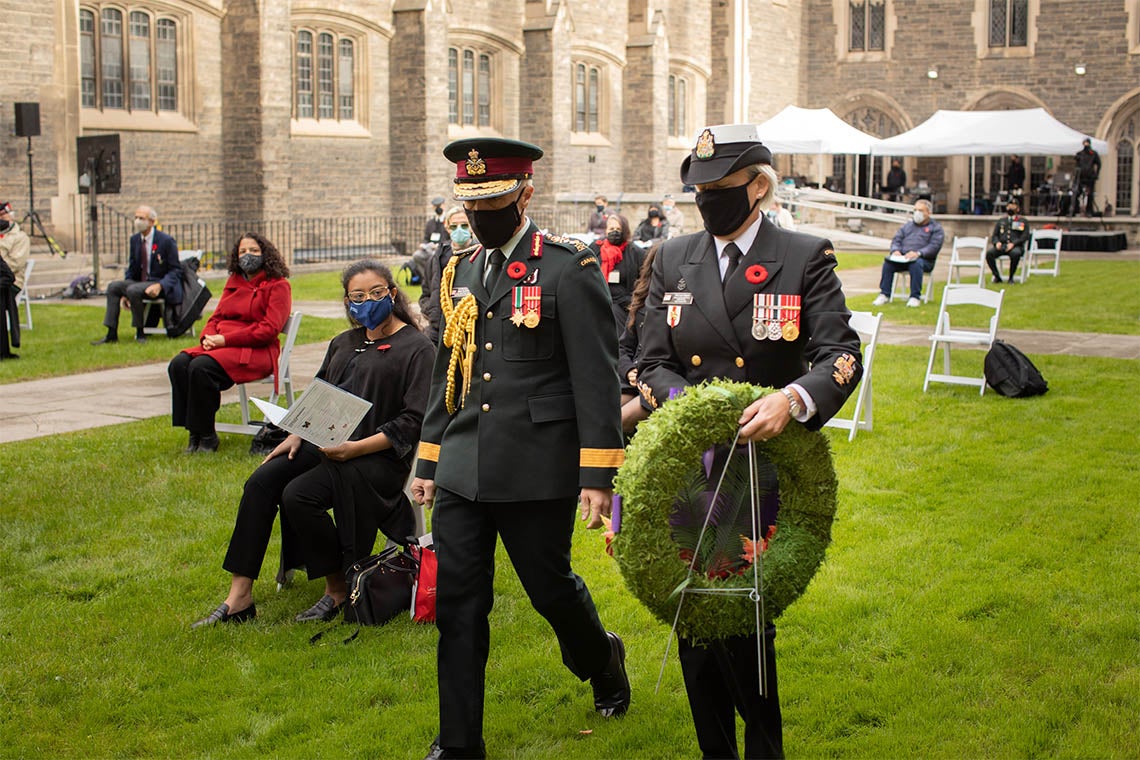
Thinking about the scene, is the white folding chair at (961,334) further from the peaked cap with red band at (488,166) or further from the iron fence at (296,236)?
the iron fence at (296,236)

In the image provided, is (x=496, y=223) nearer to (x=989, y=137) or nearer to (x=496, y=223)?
(x=496, y=223)

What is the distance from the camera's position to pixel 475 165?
406 centimetres

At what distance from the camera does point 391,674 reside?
5.06 metres

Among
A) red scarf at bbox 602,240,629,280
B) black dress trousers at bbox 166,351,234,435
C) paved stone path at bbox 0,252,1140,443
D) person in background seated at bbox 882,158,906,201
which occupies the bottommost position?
paved stone path at bbox 0,252,1140,443

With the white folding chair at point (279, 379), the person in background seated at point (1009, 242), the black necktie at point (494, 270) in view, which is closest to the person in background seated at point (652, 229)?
the person in background seated at point (1009, 242)

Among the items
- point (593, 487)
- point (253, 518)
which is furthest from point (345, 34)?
point (593, 487)

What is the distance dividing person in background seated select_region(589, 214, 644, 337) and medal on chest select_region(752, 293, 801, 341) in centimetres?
666

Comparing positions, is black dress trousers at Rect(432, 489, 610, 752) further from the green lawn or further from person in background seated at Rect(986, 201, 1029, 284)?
person in background seated at Rect(986, 201, 1029, 284)

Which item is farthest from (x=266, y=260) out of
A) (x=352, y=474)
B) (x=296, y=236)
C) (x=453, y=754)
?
(x=296, y=236)

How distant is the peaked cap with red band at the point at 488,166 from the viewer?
13.3 ft

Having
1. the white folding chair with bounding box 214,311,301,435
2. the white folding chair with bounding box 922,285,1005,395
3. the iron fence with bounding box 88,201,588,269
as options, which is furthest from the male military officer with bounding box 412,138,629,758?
the iron fence with bounding box 88,201,588,269

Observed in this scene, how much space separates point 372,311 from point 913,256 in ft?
47.9

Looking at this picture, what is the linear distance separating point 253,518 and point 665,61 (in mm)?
35661

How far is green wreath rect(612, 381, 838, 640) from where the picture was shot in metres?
3.39
